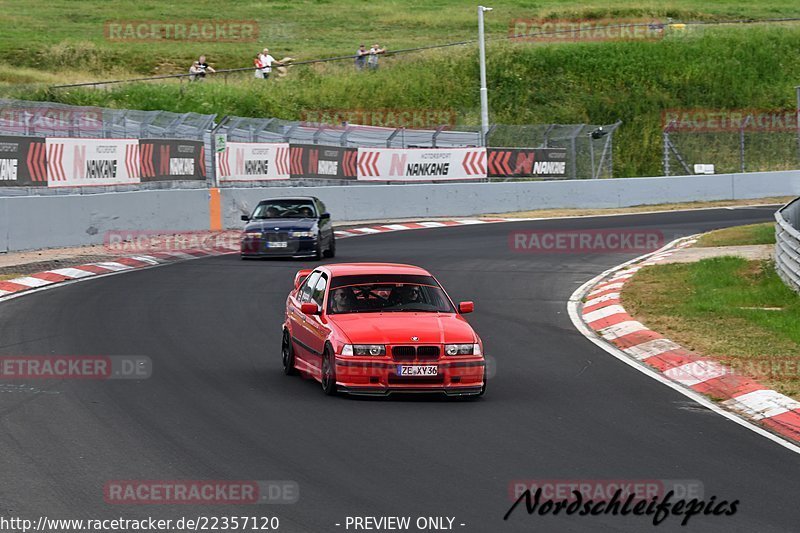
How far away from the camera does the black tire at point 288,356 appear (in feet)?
45.9

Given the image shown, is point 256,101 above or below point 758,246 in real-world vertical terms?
above

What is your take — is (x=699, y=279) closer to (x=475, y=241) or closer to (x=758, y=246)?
(x=758, y=246)

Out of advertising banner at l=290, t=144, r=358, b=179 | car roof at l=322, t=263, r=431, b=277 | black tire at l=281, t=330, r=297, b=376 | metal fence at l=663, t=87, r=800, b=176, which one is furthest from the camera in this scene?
metal fence at l=663, t=87, r=800, b=176

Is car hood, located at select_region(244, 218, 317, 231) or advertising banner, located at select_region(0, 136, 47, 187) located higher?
advertising banner, located at select_region(0, 136, 47, 187)

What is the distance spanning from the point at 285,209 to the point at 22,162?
18.4 feet

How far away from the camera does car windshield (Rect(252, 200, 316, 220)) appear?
92.7 feet

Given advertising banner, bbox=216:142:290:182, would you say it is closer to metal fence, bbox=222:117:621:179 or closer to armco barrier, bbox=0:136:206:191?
metal fence, bbox=222:117:621:179

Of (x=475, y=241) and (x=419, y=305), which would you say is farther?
(x=475, y=241)

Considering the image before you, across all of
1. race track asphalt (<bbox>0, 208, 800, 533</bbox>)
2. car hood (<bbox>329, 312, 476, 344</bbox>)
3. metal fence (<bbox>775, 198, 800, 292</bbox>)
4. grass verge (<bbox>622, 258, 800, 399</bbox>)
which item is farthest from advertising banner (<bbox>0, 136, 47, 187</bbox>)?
car hood (<bbox>329, 312, 476, 344</bbox>)

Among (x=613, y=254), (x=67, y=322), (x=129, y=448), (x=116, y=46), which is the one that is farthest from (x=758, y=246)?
(x=116, y=46)

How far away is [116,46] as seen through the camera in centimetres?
→ 6838

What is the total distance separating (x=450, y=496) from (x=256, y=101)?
47314mm

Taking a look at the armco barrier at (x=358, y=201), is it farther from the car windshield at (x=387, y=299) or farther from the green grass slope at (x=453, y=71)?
the car windshield at (x=387, y=299)

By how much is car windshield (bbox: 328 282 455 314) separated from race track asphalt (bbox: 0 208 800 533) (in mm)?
937
